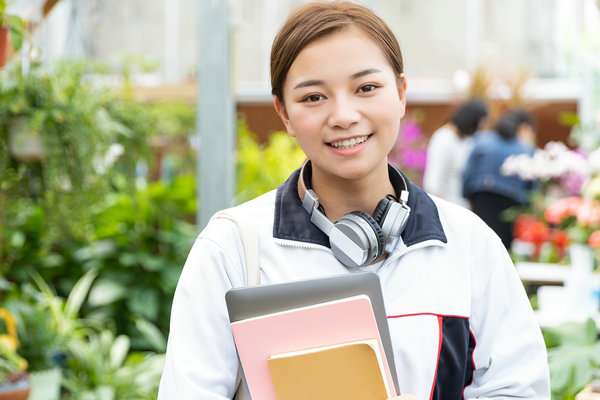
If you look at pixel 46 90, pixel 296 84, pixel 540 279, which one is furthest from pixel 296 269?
pixel 540 279

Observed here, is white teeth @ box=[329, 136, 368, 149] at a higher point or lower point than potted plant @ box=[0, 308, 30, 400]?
higher

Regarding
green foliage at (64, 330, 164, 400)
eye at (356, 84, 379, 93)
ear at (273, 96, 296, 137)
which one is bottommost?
green foliage at (64, 330, 164, 400)

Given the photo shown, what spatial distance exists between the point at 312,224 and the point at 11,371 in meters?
2.24

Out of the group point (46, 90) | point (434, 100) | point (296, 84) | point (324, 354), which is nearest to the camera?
point (324, 354)

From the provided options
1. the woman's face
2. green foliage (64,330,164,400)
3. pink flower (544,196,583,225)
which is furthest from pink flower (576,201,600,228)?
the woman's face

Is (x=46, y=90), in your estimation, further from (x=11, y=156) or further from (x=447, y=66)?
(x=447, y=66)

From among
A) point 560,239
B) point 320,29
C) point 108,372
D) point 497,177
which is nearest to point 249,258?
point 320,29

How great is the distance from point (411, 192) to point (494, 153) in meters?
4.68

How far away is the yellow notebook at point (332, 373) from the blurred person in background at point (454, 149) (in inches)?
210

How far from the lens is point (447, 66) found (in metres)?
10.3

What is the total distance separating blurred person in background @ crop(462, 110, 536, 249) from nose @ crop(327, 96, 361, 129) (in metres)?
4.82

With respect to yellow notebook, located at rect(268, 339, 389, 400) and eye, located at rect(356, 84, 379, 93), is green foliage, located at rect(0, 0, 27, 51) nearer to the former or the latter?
eye, located at rect(356, 84, 379, 93)

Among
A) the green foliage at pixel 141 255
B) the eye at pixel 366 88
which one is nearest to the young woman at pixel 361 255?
the eye at pixel 366 88

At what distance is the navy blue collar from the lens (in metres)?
1.27
